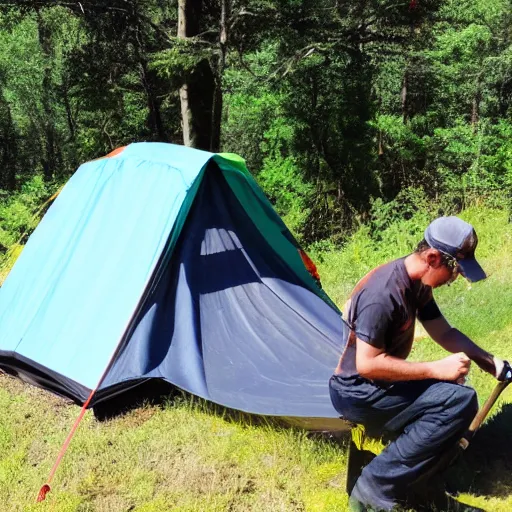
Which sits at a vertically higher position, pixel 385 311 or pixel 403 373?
pixel 385 311

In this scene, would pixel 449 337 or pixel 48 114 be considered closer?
pixel 449 337

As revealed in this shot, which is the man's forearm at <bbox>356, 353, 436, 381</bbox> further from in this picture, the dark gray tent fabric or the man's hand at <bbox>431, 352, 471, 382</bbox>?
the dark gray tent fabric

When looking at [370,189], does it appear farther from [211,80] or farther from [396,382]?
[396,382]

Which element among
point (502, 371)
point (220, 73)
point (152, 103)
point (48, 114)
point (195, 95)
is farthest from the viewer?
point (48, 114)

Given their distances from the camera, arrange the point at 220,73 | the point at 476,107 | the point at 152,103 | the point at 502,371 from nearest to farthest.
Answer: the point at 502,371
the point at 220,73
the point at 152,103
the point at 476,107

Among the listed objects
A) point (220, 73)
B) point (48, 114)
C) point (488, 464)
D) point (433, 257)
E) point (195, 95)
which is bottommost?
point (48, 114)

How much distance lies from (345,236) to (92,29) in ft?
22.5

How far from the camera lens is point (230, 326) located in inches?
172

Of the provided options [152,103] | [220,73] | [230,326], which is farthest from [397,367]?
[152,103]

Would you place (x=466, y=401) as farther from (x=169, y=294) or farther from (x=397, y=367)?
(x=169, y=294)

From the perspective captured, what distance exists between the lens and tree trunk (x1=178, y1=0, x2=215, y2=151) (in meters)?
11.0

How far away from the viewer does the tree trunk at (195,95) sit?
11.0 metres

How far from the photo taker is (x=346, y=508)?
9.69 feet

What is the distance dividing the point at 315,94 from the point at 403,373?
39.8ft
